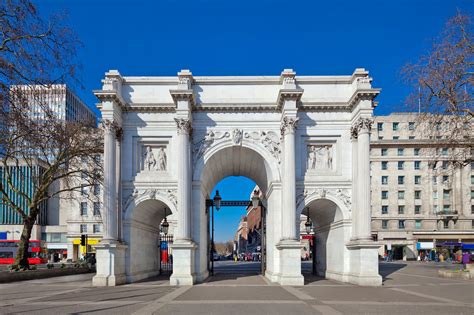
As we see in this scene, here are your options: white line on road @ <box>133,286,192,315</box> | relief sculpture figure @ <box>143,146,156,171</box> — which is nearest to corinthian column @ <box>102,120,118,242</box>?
relief sculpture figure @ <box>143,146,156,171</box>

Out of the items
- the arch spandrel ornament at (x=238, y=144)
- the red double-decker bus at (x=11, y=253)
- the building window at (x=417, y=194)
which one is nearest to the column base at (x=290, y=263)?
the arch spandrel ornament at (x=238, y=144)

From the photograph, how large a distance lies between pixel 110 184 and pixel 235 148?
8080mm

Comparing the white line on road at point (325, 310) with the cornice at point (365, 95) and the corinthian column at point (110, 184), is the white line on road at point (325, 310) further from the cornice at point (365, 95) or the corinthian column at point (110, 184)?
the corinthian column at point (110, 184)

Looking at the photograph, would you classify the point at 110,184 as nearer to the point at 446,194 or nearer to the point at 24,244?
the point at 24,244

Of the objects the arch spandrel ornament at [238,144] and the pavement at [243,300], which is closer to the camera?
the pavement at [243,300]

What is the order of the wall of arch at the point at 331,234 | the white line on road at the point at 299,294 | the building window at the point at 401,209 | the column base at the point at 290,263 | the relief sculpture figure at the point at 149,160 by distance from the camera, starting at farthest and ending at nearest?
the building window at the point at 401,209
the relief sculpture figure at the point at 149,160
the wall of arch at the point at 331,234
the column base at the point at 290,263
the white line on road at the point at 299,294

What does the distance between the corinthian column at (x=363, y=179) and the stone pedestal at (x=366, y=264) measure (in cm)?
57

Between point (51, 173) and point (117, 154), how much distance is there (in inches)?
264

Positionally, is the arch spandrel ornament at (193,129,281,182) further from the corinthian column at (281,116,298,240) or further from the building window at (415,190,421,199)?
the building window at (415,190,421,199)

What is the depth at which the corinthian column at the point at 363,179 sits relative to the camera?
27.4m

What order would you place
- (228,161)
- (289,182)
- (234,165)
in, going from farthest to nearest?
(234,165) → (228,161) → (289,182)

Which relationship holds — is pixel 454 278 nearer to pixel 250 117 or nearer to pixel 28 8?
pixel 250 117

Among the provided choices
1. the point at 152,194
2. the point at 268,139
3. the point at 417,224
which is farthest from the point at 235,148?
the point at 417,224

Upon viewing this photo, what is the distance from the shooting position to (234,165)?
35031 millimetres
